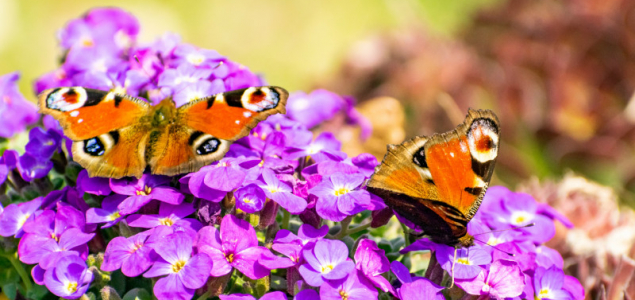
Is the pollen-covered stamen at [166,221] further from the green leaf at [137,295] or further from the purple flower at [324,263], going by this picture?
the purple flower at [324,263]

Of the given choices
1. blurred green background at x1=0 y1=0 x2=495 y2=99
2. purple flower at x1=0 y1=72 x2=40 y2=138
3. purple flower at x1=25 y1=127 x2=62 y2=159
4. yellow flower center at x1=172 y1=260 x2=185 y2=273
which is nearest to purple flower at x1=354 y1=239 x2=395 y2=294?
yellow flower center at x1=172 y1=260 x2=185 y2=273

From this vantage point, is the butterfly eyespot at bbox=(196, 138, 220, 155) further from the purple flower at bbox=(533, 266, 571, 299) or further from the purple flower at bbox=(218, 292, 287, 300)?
the purple flower at bbox=(533, 266, 571, 299)

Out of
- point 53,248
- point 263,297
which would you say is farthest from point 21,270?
point 263,297

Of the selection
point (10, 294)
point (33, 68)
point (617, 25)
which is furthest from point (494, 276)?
point (33, 68)

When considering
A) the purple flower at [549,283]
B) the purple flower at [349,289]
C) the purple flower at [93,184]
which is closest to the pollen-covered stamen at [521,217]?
the purple flower at [549,283]

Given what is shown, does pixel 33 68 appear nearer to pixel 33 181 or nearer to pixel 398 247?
pixel 33 181
